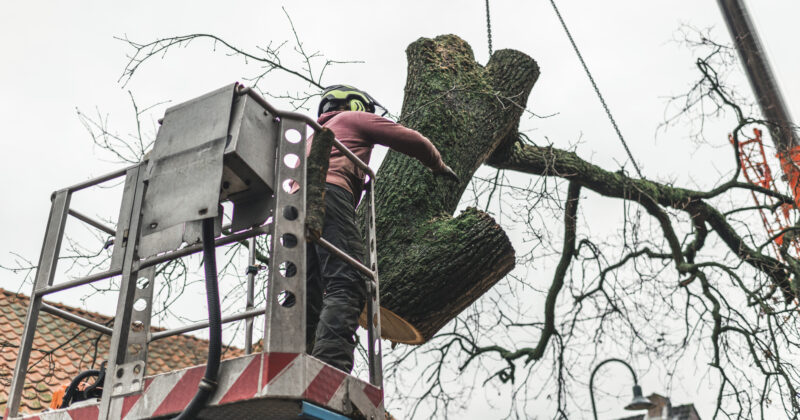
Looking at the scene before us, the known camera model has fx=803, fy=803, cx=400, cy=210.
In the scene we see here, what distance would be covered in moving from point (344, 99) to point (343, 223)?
91cm

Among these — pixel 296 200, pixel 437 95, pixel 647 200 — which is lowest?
pixel 296 200

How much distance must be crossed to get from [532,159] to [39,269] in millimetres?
4589

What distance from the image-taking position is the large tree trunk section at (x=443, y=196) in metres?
4.75

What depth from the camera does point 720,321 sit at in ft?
25.6

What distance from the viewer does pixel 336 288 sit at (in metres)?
3.43

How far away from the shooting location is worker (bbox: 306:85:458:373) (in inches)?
129

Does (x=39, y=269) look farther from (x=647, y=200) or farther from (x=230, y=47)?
(x=647, y=200)

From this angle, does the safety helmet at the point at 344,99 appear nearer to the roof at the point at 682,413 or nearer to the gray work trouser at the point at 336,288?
the gray work trouser at the point at 336,288

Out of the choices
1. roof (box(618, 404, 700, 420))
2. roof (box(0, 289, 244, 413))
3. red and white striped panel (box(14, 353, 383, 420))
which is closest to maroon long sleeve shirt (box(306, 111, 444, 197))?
red and white striped panel (box(14, 353, 383, 420))

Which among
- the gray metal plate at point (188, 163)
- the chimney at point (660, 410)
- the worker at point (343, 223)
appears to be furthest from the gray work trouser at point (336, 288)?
the chimney at point (660, 410)

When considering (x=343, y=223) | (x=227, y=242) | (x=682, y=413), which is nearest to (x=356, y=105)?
(x=343, y=223)

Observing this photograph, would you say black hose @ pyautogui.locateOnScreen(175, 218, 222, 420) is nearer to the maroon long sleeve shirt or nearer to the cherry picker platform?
the cherry picker platform

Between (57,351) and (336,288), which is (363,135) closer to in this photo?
(336,288)

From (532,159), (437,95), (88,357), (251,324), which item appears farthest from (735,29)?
(88,357)
